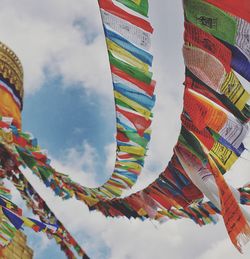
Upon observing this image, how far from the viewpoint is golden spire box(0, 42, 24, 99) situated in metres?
13.2

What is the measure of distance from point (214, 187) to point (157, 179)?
2.10 m

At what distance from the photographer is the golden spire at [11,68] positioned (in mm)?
13165

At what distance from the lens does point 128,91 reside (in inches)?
282

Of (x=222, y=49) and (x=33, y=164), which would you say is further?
(x=33, y=164)

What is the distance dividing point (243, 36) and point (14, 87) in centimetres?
1031

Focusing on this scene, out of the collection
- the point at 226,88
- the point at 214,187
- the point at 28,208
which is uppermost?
the point at 226,88

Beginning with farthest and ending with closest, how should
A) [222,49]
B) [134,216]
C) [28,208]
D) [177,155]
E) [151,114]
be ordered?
[28,208], [134,216], [151,114], [177,155], [222,49]

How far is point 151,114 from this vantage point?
7.78 metres

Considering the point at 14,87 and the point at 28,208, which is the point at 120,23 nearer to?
the point at 28,208

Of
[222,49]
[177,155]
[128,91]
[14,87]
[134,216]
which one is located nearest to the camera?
[222,49]

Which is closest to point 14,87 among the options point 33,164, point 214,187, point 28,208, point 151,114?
point 28,208

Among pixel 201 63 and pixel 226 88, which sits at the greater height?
pixel 201 63

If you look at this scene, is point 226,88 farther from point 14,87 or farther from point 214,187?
point 14,87

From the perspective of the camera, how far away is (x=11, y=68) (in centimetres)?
1347
